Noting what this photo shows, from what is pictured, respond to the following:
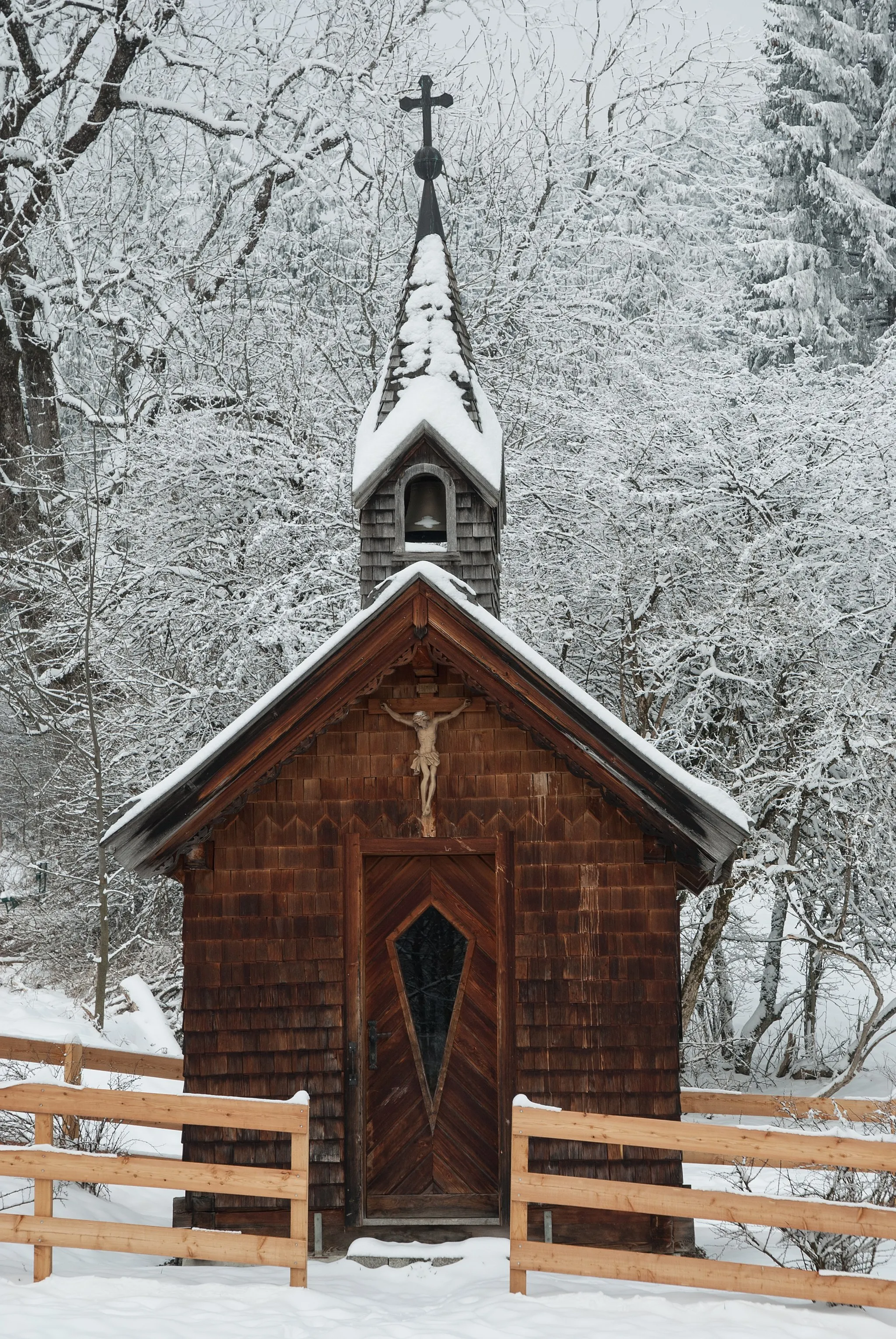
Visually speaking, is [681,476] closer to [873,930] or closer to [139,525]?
[873,930]

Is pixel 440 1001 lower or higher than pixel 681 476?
lower

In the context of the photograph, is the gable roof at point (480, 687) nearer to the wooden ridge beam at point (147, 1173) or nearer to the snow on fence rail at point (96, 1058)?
the wooden ridge beam at point (147, 1173)

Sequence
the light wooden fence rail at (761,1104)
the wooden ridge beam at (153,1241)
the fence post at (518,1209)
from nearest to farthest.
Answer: the wooden ridge beam at (153,1241)
the fence post at (518,1209)
the light wooden fence rail at (761,1104)

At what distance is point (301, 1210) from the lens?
6.42m

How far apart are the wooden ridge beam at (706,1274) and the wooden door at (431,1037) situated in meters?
1.47

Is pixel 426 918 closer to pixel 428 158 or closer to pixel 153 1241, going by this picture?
pixel 153 1241

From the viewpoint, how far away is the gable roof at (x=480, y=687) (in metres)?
7.46

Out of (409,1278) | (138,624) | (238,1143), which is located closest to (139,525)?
(138,624)

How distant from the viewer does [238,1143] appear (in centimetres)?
785

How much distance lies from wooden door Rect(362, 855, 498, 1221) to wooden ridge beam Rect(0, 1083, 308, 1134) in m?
1.47

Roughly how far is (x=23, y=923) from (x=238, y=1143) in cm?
1128

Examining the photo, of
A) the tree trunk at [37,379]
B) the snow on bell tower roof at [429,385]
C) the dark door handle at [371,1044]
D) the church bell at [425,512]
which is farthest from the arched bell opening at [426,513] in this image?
the tree trunk at [37,379]

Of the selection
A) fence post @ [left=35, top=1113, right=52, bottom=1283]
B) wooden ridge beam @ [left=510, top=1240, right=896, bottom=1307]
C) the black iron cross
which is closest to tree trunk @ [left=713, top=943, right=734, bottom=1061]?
wooden ridge beam @ [left=510, top=1240, right=896, bottom=1307]

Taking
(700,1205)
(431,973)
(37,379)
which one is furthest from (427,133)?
(37,379)
